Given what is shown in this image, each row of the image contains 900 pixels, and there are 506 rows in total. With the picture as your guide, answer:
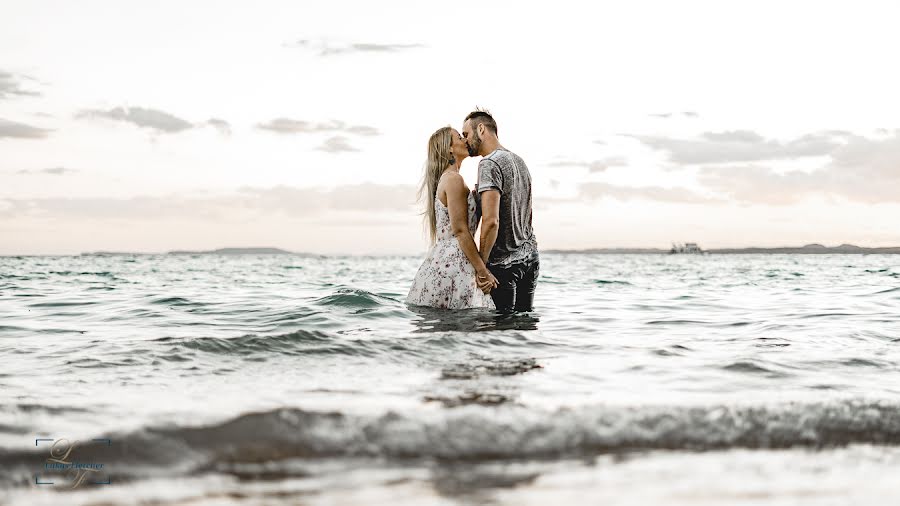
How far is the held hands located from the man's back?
0.81 ft

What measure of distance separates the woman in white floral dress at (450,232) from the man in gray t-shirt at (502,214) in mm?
122

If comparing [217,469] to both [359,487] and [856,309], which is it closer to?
[359,487]

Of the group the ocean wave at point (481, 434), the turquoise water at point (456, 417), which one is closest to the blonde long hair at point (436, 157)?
the turquoise water at point (456, 417)

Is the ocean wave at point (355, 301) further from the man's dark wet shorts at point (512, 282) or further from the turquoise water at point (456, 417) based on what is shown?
the turquoise water at point (456, 417)

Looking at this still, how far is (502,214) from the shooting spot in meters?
6.57

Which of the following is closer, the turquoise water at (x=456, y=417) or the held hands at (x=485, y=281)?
the turquoise water at (x=456, y=417)

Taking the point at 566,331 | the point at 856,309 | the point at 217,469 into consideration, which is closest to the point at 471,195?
the point at 566,331

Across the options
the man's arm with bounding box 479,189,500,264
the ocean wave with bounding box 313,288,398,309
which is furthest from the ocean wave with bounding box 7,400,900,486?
the ocean wave with bounding box 313,288,398,309

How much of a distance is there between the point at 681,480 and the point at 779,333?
493 cm

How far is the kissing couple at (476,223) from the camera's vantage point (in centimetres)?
645

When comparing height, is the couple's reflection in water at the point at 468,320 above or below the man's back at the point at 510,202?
below

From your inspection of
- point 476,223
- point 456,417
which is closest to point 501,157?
point 476,223

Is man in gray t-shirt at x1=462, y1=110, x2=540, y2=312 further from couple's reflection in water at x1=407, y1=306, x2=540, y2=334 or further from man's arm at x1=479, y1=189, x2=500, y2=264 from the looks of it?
couple's reflection in water at x1=407, y1=306, x2=540, y2=334

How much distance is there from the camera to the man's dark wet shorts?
677 cm
